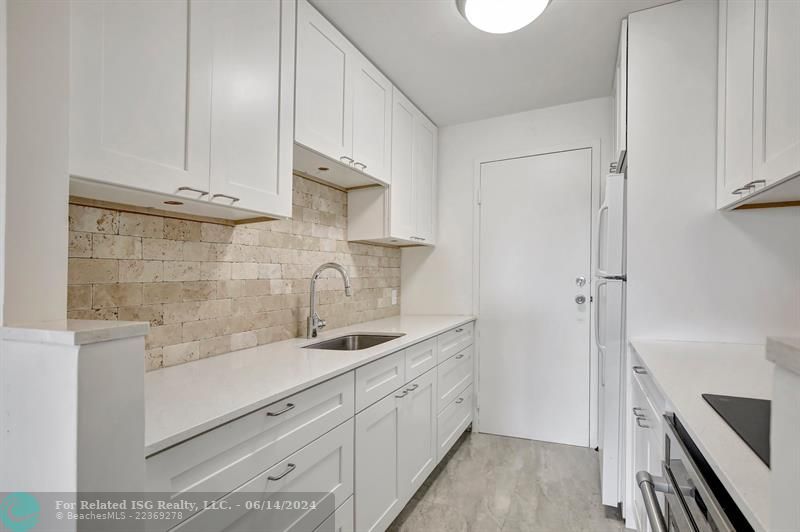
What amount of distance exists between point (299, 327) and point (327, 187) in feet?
Answer: 2.92

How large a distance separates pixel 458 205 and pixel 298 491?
99.8 inches

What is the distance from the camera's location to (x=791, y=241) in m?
1.69

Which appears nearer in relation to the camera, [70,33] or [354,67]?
[70,33]

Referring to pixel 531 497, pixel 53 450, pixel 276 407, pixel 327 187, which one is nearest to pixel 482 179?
pixel 327 187

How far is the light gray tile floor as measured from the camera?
6.44 ft

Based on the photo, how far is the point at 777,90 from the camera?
1.22 m

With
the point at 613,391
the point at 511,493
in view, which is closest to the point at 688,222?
the point at 613,391

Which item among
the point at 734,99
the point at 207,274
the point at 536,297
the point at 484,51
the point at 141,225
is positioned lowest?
the point at 536,297

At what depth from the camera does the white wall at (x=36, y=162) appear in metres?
0.82

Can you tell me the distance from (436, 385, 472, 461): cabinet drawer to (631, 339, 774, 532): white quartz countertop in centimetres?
121

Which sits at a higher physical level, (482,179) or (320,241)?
(482,179)

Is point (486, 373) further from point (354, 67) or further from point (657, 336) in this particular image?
point (354, 67)

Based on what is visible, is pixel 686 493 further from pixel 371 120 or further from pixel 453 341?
pixel 371 120

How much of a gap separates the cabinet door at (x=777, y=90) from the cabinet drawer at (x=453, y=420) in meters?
1.95
